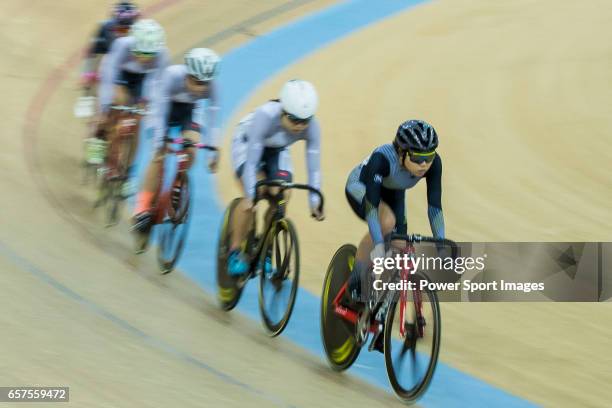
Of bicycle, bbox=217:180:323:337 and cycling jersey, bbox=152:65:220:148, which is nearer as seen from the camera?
bicycle, bbox=217:180:323:337

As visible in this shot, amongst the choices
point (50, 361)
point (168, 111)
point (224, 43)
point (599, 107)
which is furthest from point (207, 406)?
point (224, 43)

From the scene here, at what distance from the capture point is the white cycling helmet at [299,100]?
251 inches

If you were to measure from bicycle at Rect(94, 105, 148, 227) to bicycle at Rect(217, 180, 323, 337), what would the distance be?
1.65 m

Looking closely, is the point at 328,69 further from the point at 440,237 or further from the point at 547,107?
the point at 440,237

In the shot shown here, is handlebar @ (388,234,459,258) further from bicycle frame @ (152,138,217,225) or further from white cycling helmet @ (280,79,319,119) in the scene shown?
bicycle frame @ (152,138,217,225)

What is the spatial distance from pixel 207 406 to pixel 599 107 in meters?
6.40

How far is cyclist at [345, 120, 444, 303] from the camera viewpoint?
577 centimetres

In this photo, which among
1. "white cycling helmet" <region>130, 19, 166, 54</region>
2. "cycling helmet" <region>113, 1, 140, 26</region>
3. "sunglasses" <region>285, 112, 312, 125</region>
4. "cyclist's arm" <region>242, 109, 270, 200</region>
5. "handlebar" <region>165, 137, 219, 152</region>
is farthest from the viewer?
"cycling helmet" <region>113, 1, 140, 26</region>

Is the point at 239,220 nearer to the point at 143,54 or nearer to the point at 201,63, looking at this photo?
the point at 201,63

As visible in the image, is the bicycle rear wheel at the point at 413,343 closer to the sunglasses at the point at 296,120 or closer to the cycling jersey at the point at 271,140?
the cycling jersey at the point at 271,140

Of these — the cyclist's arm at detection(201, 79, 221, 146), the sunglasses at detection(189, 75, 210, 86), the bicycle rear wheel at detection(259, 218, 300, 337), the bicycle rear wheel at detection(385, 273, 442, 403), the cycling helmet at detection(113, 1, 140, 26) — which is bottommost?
the bicycle rear wheel at detection(385, 273, 442, 403)

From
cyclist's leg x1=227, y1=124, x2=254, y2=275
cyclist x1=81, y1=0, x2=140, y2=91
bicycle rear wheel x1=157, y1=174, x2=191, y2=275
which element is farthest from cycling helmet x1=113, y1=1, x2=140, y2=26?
cyclist's leg x1=227, y1=124, x2=254, y2=275

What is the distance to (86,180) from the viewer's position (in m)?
9.43

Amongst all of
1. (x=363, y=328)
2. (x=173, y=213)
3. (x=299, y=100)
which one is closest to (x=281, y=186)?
(x=299, y=100)
